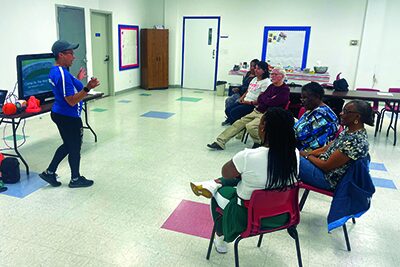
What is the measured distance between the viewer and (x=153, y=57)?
361 inches

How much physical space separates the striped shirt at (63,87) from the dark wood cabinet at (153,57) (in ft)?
20.5

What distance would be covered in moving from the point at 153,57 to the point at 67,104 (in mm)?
6448

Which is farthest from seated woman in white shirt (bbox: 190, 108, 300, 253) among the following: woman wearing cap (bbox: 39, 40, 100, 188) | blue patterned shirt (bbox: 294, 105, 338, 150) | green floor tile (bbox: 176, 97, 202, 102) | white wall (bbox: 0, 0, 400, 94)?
green floor tile (bbox: 176, 97, 202, 102)

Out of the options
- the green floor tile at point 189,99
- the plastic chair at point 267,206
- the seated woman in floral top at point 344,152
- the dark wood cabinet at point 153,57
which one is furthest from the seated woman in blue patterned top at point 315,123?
the dark wood cabinet at point 153,57

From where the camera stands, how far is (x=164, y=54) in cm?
943

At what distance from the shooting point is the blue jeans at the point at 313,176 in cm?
245

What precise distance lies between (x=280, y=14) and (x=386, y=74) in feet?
9.86

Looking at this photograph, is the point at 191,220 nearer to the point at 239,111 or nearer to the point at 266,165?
the point at 266,165

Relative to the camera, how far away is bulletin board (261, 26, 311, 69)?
27.7 ft

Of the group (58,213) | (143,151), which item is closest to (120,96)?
(143,151)

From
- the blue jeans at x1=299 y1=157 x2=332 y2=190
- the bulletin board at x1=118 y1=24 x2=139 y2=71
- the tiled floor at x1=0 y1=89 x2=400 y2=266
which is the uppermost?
the bulletin board at x1=118 y1=24 x2=139 y2=71

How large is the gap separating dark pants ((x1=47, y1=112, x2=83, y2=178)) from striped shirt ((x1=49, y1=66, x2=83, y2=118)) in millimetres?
60

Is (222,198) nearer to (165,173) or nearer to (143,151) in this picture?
(165,173)

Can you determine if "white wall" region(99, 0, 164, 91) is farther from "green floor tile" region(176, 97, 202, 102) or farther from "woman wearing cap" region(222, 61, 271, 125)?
"woman wearing cap" region(222, 61, 271, 125)
